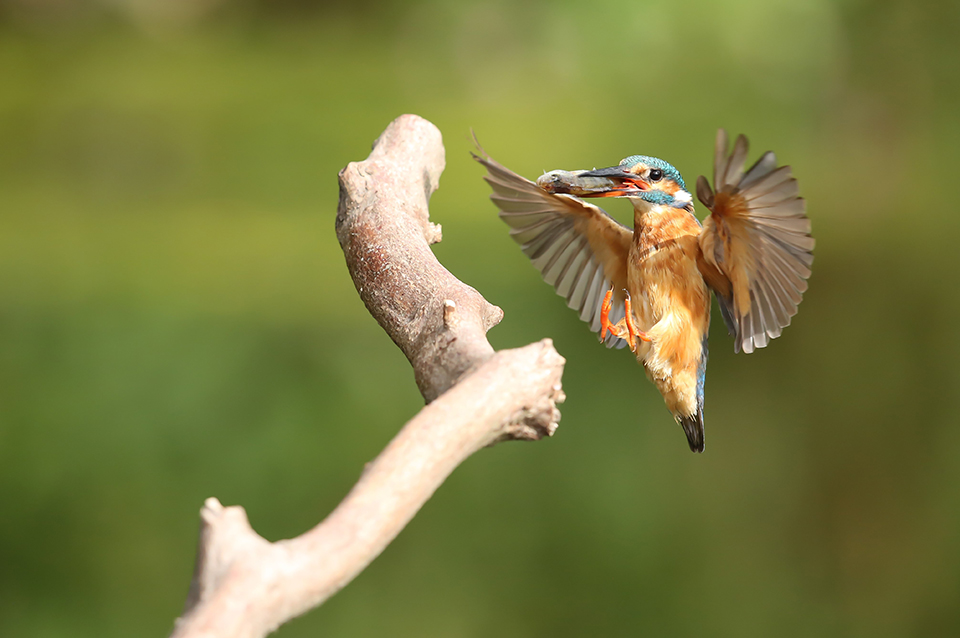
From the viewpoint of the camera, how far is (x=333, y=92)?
4.95 m

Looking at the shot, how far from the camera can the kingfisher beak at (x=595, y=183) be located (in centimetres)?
98

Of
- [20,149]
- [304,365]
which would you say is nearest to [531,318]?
[304,365]

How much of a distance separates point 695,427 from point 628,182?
12.1 inches

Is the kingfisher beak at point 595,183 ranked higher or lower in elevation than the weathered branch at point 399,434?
higher

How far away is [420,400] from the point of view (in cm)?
282

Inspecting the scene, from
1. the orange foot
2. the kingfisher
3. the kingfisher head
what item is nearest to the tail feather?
the kingfisher

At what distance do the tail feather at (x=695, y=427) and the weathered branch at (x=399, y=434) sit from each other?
35cm

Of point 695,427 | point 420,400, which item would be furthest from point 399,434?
point 420,400

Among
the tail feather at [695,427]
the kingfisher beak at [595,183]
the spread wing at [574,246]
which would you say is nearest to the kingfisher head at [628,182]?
the kingfisher beak at [595,183]

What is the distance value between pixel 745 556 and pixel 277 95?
3386mm

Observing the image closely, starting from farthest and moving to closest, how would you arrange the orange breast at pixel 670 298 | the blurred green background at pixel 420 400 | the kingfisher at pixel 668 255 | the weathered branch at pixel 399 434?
the blurred green background at pixel 420 400, the orange breast at pixel 670 298, the kingfisher at pixel 668 255, the weathered branch at pixel 399 434

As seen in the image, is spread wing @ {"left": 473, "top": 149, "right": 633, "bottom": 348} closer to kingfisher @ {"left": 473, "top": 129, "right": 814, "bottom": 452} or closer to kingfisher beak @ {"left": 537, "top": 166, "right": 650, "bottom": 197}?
kingfisher @ {"left": 473, "top": 129, "right": 814, "bottom": 452}

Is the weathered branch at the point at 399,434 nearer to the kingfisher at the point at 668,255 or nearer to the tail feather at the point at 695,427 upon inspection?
the kingfisher at the point at 668,255

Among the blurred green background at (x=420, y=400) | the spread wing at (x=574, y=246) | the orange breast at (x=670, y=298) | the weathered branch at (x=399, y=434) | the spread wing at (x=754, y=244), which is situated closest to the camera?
the weathered branch at (x=399, y=434)
